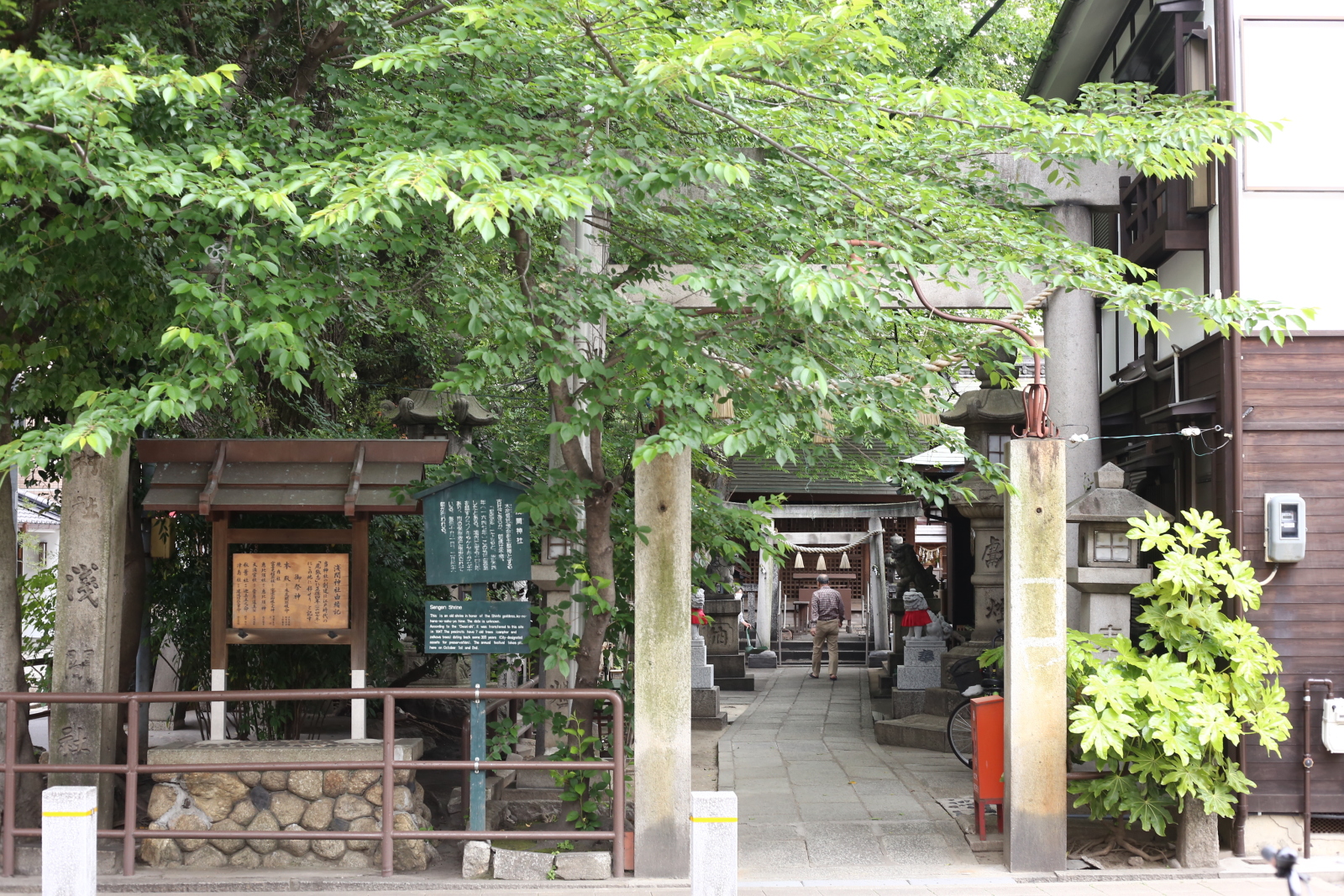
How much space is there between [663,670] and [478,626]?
1.39m

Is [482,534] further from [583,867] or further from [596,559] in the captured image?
[583,867]

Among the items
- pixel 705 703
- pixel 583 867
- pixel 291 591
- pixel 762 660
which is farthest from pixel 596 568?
pixel 762 660

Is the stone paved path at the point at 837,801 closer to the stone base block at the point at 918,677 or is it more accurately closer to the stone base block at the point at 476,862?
the stone base block at the point at 918,677

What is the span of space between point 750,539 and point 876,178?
9.88ft

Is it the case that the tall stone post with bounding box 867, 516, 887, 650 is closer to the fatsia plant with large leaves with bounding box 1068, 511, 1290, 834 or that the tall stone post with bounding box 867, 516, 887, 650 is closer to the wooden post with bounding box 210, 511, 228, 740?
the fatsia plant with large leaves with bounding box 1068, 511, 1290, 834

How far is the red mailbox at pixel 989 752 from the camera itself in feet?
27.6

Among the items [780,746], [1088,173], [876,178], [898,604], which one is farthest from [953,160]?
[898,604]

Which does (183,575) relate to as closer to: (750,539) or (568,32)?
(750,539)

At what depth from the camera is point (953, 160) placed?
900 cm

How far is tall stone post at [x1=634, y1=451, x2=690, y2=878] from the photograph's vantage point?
7.64m

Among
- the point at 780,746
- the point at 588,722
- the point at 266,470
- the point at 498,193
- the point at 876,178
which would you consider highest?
the point at 876,178

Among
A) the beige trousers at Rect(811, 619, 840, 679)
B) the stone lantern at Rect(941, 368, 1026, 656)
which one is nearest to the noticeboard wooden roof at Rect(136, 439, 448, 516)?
the stone lantern at Rect(941, 368, 1026, 656)

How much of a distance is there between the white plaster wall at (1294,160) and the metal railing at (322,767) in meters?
6.13

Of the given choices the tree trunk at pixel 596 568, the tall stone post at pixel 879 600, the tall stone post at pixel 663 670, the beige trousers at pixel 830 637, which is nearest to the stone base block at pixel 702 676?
the beige trousers at pixel 830 637
